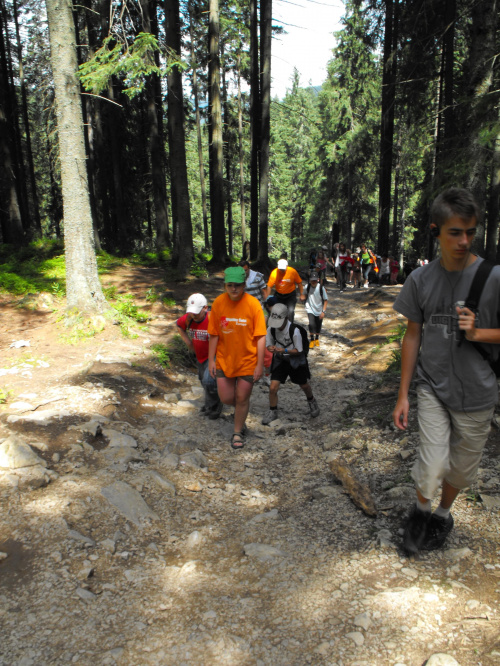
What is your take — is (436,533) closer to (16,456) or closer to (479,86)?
(16,456)

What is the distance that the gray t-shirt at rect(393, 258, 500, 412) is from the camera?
9.25 ft

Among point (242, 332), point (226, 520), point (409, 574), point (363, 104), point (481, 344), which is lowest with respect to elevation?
point (226, 520)

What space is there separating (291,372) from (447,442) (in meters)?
3.99

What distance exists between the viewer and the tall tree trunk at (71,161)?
8.58 metres

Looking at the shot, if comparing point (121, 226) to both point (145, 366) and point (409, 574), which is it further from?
point (409, 574)

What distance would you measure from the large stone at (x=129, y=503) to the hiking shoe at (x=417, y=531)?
2.18m

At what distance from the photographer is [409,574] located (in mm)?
3172

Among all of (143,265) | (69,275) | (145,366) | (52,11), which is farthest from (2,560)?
(143,265)

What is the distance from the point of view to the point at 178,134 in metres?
14.3

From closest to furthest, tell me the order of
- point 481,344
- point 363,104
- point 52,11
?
1. point 481,344
2. point 52,11
3. point 363,104

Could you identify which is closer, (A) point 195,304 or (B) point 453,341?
(B) point 453,341

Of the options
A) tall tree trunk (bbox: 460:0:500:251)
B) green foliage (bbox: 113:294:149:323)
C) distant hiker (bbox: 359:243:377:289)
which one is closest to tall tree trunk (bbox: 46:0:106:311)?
green foliage (bbox: 113:294:149:323)

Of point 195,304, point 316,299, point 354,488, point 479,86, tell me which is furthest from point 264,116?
point 354,488

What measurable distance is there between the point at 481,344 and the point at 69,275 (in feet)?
25.4
